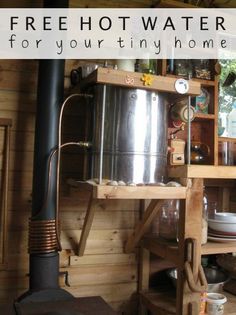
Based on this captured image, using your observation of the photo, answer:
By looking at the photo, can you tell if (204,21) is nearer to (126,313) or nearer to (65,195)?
(65,195)

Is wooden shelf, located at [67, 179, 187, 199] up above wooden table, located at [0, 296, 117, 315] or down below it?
above

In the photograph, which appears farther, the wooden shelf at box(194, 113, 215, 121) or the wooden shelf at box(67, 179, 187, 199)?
the wooden shelf at box(194, 113, 215, 121)

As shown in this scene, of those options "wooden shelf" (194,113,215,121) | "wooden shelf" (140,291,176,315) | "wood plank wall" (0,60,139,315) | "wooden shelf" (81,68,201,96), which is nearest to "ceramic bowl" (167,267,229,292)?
"wooden shelf" (140,291,176,315)

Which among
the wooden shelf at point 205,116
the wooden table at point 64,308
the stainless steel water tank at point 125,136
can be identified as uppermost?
the wooden shelf at point 205,116

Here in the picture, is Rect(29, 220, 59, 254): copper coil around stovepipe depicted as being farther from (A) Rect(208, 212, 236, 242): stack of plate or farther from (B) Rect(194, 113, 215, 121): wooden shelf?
(B) Rect(194, 113, 215, 121): wooden shelf

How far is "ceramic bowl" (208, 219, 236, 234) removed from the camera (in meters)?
1.64

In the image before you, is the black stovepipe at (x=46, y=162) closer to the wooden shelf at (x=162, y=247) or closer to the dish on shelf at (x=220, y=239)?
the wooden shelf at (x=162, y=247)

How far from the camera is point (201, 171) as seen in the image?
141cm

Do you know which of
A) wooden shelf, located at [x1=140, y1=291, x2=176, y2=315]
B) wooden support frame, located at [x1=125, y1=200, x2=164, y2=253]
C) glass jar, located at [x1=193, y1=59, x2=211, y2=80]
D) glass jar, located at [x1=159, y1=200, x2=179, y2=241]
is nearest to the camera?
wooden support frame, located at [x1=125, y1=200, x2=164, y2=253]

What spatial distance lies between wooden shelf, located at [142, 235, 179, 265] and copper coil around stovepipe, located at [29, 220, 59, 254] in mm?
510

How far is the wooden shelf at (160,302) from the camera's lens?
5.25ft

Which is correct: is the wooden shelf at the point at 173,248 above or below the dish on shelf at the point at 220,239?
below

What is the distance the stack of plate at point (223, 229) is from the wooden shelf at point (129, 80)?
0.65m

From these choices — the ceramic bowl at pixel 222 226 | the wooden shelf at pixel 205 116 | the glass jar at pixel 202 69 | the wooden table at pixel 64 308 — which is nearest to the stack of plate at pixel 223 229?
the ceramic bowl at pixel 222 226
